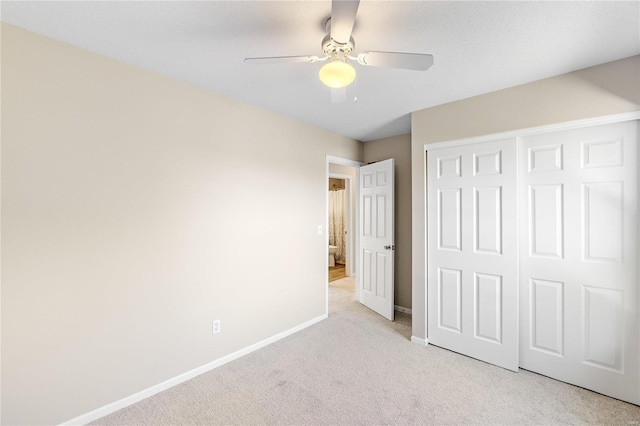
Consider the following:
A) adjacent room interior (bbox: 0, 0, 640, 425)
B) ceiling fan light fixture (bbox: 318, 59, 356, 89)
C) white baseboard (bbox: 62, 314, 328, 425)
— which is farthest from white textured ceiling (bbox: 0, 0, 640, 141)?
white baseboard (bbox: 62, 314, 328, 425)

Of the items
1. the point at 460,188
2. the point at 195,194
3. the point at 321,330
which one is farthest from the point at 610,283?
the point at 195,194

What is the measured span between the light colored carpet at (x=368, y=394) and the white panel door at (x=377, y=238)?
960 mm

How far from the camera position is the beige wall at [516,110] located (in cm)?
202

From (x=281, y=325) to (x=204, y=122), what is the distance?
2150 mm

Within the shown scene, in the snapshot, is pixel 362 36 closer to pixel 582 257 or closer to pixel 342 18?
pixel 342 18

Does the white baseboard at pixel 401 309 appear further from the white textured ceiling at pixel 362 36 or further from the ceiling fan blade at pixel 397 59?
the ceiling fan blade at pixel 397 59

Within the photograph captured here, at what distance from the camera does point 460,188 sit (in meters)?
2.69

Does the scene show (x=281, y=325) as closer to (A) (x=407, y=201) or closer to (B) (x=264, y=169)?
(B) (x=264, y=169)

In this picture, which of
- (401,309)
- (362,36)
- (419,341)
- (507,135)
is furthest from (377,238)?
(362,36)

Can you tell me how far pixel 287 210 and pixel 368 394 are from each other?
1.86 m

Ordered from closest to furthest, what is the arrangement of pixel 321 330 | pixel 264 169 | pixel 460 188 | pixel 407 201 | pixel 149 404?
pixel 149 404 < pixel 460 188 < pixel 264 169 < pixel 321 330 < pixel 407 201

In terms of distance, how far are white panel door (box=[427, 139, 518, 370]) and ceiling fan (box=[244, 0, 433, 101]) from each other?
57.4 inches

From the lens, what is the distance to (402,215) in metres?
3.86

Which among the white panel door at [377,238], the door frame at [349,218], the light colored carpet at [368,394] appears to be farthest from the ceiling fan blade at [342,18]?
the door frame at [349,218]
